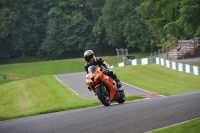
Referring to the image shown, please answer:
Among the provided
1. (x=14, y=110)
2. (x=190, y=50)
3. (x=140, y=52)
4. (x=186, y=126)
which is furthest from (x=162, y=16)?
(x=186, y=126)

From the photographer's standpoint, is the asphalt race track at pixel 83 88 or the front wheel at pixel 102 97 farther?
the asphalt race track at pixel 83 88

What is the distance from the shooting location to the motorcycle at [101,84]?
14133 millimetres

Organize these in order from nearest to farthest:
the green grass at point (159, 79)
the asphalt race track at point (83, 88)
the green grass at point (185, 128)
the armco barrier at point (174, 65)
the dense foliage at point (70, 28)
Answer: the green grass at point (185, 128) < the asphalt race track at point (83, 88) < the green grass at point (159, 79) < the armco barrier at point (174, 65) < the dense foliage at point (70, 28)

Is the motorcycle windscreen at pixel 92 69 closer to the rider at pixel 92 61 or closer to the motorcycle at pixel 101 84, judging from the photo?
the motorcycle at pixel 101 84

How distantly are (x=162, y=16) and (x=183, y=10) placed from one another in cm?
1728

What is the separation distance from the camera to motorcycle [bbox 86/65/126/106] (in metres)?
14.1

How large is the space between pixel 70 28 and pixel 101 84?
69.7 m

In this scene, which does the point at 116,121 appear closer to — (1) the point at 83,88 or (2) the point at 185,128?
(2) the point at 185,128

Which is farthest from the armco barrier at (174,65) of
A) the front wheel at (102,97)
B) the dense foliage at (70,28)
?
the dense foliage at (70,28)

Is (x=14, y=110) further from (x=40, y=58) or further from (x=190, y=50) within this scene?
(x=40, y=58)

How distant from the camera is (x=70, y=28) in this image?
83.4 meters

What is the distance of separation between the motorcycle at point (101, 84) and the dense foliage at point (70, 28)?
56.0 m

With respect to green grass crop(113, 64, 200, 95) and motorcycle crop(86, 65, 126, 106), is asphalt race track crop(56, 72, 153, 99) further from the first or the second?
motorcycle crop(86, 65, 126, 106)

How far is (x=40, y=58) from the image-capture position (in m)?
84.2
